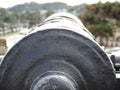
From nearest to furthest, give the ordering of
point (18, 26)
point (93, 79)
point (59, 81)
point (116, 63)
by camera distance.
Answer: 1. point (59, 81)
2. point (93, 79)
3. point (116, 63)
4. point (18, 26)

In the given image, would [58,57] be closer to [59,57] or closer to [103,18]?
[59,57]

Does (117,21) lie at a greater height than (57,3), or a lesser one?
lesser

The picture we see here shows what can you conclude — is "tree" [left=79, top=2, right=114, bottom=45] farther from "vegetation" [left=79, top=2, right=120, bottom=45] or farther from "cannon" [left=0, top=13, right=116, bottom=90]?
"cannon" [left=0, top=13, right=116, bottom=90]

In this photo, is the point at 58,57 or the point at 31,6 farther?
the point at 31,6

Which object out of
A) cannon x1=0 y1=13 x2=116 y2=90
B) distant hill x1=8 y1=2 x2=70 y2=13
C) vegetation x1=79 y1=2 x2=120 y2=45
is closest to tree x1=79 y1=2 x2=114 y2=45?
vegetation x1=79 y1=2 x2=120 y2=45

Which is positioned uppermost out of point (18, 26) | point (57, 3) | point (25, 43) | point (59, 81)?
point (57, 3)

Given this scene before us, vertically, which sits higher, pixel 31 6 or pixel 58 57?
pixel 31 6

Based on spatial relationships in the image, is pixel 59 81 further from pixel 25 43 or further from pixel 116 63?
pixel 116 63

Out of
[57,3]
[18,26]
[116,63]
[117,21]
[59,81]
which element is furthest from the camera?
[57,3]

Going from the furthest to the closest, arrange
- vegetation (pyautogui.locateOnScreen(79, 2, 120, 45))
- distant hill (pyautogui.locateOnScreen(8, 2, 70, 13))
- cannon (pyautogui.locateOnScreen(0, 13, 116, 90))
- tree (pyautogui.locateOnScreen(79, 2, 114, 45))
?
distant hill (pyautogui.locateOnScreen(8, 2, 70, 13)) < tree (pyautogui.locateOnScreen(79, 2, 114, 45)) < vegetation (pyautogui.locateOnScreen(79, 2, 120, 45)) < cannon (pyautogui.locateOnScreen(0, 13, 116, 90))

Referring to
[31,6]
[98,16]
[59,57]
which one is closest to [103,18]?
[98,16]

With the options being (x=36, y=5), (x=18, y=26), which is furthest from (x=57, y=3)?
(x=18, y=26)
